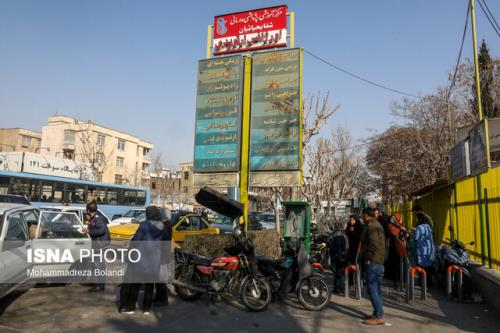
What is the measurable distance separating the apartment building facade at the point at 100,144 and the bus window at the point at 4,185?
33.3 meters

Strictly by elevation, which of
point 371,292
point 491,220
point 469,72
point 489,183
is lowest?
point 371,292

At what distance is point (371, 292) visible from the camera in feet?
19.6

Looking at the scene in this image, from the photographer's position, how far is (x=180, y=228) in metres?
14.4

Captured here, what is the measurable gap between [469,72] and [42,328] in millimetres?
26104

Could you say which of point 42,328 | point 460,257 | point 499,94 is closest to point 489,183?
point 460,257

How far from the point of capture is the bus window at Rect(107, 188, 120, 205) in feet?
83.1

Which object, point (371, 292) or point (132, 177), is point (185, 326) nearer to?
point (371, 292)

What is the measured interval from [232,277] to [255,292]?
1.66 ft

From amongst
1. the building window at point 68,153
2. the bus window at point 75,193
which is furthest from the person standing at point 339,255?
the building window at point 68,153

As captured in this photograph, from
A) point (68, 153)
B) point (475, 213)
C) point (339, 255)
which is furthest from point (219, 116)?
point (68, 153)

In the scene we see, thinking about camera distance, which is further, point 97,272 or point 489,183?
point 97,272

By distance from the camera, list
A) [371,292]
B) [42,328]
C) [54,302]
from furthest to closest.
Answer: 1. [54,302]
2. [371,292]
3. [42,328]

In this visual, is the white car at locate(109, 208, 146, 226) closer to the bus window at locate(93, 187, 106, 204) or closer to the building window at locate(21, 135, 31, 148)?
the bus window at locate(93, 187, 106, 204)
